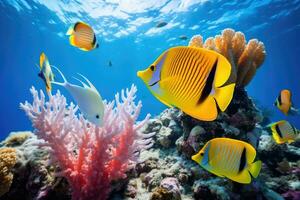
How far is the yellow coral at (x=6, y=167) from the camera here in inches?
122

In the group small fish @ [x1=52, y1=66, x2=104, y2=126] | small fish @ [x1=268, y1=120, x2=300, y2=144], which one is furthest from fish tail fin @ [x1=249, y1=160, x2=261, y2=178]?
small fish @ [x1=268, y1=120, x2=300, y2=144]

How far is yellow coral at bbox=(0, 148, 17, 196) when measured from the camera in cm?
310

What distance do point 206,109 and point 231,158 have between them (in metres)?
0.97

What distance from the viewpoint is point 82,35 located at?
147 inches

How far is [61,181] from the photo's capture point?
3.14 m

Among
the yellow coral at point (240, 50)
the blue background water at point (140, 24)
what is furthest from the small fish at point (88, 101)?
the blue background water at point (140, 24)

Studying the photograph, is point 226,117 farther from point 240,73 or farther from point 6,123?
point 6,123

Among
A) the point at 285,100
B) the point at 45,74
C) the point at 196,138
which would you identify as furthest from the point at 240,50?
the point at 45,74

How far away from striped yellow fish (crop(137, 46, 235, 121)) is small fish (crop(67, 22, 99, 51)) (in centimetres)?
280

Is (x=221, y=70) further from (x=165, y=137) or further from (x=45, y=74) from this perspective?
(x=165, y=137)

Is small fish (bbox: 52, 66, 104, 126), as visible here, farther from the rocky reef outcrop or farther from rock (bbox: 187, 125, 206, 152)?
rock (bbox: 187, 125, 206, 152)

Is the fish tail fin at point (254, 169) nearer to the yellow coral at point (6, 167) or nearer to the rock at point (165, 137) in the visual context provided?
the rock at point (165, 137)

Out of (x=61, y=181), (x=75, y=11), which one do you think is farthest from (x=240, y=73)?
(x=75, y=11)

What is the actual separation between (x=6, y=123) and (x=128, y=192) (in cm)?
11730
